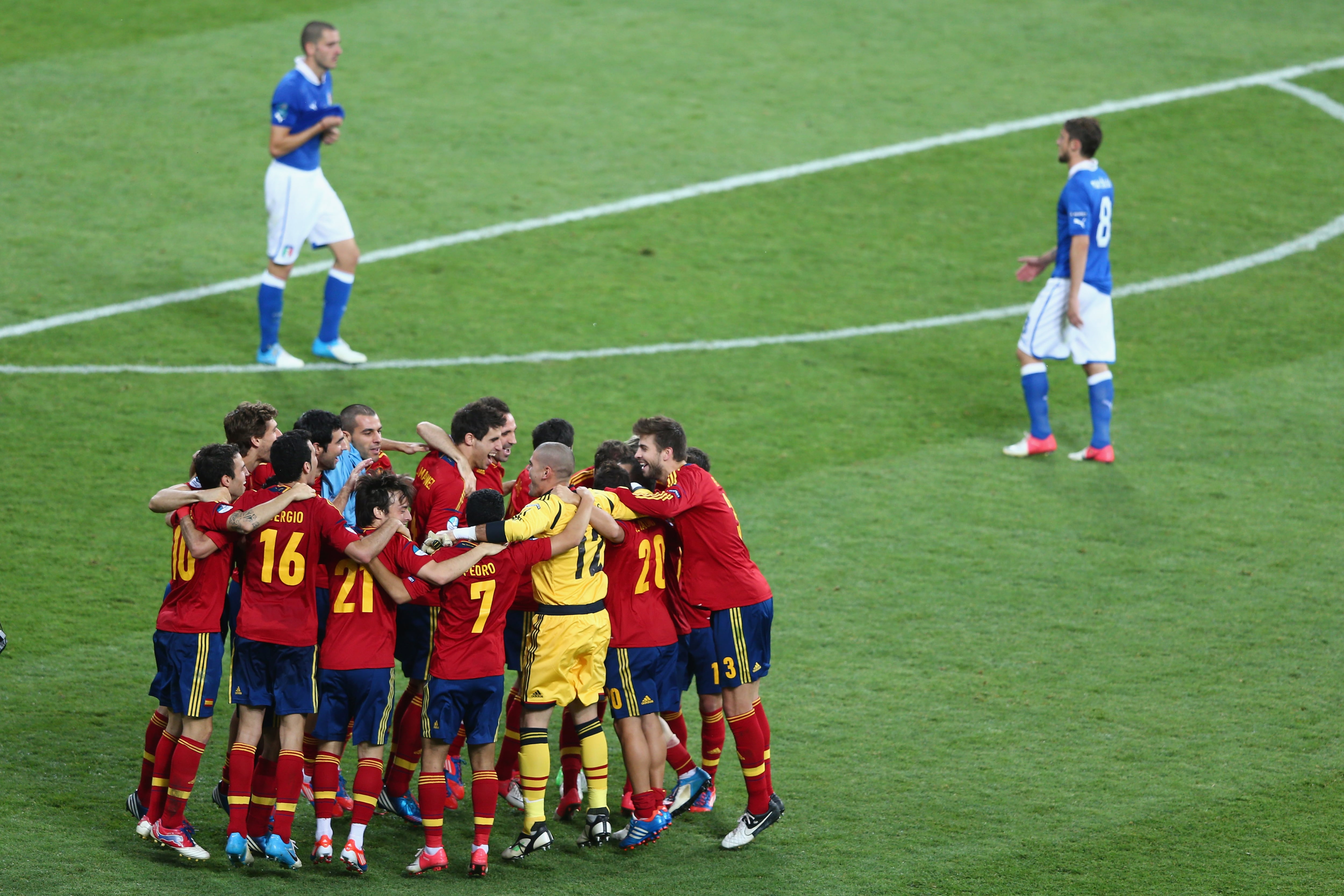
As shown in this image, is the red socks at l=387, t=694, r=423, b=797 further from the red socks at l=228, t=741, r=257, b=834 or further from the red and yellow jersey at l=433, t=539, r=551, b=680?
the red socks at l=228, t=741, r=257, b=834

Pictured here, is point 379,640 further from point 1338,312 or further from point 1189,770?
point 1338,312

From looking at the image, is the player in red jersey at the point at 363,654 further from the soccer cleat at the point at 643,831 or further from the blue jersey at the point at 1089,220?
the blue jersey at the point at 1089,220

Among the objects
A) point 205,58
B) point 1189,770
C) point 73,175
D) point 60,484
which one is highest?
point 205,58

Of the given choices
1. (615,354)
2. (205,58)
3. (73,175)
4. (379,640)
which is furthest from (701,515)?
(205,58)

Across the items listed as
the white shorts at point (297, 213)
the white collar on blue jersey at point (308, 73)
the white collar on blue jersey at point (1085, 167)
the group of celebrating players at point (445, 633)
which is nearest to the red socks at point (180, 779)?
the group of celebrating players at point (445, 633)

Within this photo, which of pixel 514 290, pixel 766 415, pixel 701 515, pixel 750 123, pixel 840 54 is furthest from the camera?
pixel 840 54

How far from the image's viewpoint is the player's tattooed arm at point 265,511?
543 cm

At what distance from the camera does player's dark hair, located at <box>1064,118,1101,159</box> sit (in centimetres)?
974

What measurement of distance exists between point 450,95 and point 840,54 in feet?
14.9

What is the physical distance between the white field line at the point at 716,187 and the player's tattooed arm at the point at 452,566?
6224 millimetres

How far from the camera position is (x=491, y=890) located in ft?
17.7

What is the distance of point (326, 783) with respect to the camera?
18.5ft

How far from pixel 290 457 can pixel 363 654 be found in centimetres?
79

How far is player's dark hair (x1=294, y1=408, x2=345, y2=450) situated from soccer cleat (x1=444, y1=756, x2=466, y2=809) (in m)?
1.39
